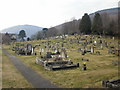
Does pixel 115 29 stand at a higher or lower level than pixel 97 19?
lower

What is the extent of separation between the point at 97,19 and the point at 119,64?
179 ft

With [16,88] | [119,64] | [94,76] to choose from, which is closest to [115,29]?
[119,64]

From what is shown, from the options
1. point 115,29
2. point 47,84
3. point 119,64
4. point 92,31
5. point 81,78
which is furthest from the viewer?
point 92,31

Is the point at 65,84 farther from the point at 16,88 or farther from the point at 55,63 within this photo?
the point at 55,63

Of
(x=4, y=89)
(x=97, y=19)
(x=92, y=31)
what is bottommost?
(x=4, y=89)

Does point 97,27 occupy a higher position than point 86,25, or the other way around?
point 86,25

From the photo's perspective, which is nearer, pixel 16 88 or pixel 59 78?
pixel 16 88

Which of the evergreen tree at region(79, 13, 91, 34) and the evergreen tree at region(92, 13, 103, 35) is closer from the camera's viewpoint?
the evergreen tree at region(92, 13, 103, 35)

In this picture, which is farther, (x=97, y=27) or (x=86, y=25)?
(x=86, y=25)

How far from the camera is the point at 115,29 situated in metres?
70.4

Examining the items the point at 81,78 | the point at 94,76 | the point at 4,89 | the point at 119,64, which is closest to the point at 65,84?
the point at 81,78

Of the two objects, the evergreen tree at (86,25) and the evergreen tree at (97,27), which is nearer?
the evergreen tree at (97,27)

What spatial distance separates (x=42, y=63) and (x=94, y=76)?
963 centimetres

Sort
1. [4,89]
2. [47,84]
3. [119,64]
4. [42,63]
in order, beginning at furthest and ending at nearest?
[42,63], [119,64], [47,84], [4,89]
